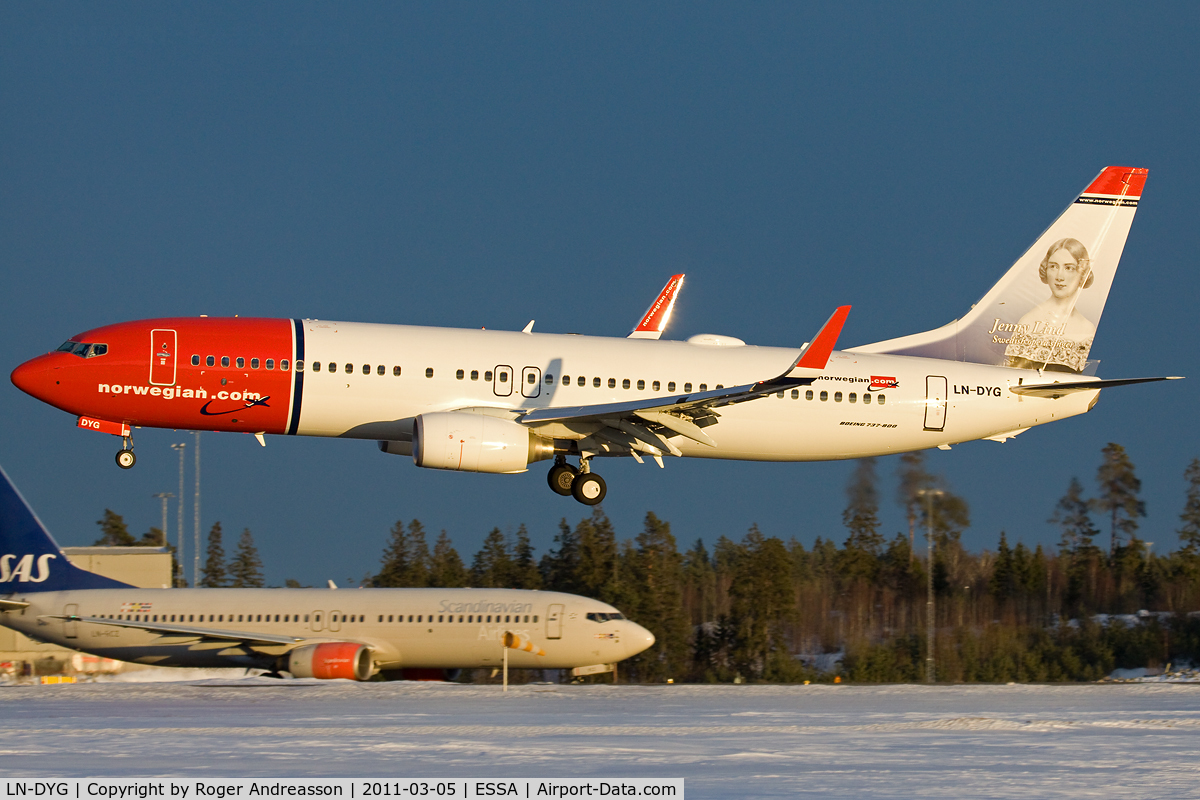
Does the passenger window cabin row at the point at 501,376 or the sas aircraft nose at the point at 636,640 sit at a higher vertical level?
the passenger window cabin row at the point at 501,376

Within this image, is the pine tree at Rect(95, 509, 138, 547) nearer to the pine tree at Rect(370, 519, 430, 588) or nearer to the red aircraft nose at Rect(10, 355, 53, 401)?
the pine tree at Rect(370, 519, 430, 588)

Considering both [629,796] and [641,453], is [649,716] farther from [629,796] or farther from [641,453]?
[629,796]

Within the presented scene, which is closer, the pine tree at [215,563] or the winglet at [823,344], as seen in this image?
the winglet at [823,344]

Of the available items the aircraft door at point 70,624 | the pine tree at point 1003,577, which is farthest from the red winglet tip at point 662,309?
the pine tree at point 1003,577

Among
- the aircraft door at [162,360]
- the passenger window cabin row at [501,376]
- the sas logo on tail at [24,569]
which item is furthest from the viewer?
the sas logo on tail at [24,569]

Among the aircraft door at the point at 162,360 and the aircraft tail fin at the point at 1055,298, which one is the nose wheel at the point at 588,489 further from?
the aircraft door at the point at 162,360

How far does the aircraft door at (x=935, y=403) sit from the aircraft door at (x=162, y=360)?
18.2m

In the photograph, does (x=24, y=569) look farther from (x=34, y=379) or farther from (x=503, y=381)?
(x=503, y=381)

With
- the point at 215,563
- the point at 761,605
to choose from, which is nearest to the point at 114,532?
the point at 215,563

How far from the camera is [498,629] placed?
47688 millimetres

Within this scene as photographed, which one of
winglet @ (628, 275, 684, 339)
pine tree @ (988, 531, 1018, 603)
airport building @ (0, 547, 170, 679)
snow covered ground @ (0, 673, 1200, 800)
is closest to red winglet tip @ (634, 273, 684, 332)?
winglet @ (628, 275, 684, 339)

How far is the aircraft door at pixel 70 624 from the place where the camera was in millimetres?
48875

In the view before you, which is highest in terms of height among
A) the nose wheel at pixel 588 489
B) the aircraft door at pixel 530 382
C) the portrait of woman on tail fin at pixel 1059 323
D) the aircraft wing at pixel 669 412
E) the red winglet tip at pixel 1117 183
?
the red winglet tip at pixel 1117 183

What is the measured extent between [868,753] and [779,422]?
347 inches
